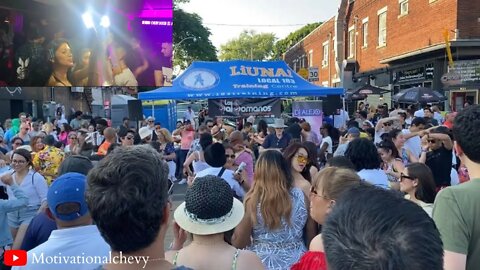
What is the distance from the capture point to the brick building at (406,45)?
693 inches

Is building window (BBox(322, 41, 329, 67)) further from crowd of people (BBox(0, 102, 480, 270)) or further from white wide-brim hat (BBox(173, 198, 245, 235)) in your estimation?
white wide-brim hat (BBox(173, 198, 245, 235))

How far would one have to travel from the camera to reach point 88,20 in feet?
23.1

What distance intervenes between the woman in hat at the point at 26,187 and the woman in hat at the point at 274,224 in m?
2.62

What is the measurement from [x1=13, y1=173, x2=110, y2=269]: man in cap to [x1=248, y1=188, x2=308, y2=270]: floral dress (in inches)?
50.2

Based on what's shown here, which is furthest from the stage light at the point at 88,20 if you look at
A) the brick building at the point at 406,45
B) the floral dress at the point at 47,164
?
the brick building at the point at 406,45

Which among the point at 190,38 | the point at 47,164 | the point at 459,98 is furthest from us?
the point at 190,38

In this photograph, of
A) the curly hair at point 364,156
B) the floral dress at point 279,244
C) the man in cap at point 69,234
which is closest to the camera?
→ the man in cap at point 69,234

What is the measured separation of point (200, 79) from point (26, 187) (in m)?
8.88

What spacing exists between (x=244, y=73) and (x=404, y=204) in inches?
510

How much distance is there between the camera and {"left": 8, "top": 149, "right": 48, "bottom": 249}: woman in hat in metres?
4.79

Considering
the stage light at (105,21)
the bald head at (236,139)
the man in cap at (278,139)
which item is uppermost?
the stage light at (105,21)

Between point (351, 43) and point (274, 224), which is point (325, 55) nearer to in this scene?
point (351, 43)

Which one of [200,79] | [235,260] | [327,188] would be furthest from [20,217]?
[200,79]

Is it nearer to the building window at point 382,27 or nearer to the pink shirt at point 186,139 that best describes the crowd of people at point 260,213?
the pink shirt at point 186,139
